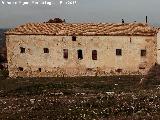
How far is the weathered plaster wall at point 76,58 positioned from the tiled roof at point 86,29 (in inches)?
18.1

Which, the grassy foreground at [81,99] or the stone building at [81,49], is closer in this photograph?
the grassy foreground at [81,99]

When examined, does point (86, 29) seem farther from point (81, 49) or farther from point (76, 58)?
point (76, 58)

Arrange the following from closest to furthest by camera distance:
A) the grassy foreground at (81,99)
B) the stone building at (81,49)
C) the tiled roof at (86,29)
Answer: the grassy foreground at (81,99), the stone building at (81,49), the tiled roof at (86,29)

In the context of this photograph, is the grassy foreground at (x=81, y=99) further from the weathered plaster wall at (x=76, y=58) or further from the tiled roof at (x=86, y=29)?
the tiled roof at (x=86, y=29)

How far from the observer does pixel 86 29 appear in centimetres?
4478

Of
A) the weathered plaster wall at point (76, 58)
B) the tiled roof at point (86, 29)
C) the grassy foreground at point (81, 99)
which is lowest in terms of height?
the grassy foreground at point (81, 99)

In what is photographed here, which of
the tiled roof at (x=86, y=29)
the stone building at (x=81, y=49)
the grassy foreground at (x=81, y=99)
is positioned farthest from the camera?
the tiled roof at (x=86, y=29)

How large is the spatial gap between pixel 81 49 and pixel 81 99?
1421cm

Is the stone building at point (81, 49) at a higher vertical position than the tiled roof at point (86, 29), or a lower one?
lower

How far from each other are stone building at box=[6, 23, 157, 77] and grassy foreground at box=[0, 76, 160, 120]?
1868 millimetres

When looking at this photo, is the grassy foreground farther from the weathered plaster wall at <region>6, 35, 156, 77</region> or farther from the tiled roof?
the tiled roof

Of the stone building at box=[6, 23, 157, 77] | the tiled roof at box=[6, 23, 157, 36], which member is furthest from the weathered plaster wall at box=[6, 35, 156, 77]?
the tiled roof at box=[6, 23, 157, 36]

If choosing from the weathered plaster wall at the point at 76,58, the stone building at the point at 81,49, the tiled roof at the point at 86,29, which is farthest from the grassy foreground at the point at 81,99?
the tiled roof at the point at 86,29

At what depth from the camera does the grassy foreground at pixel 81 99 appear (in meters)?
25.0
